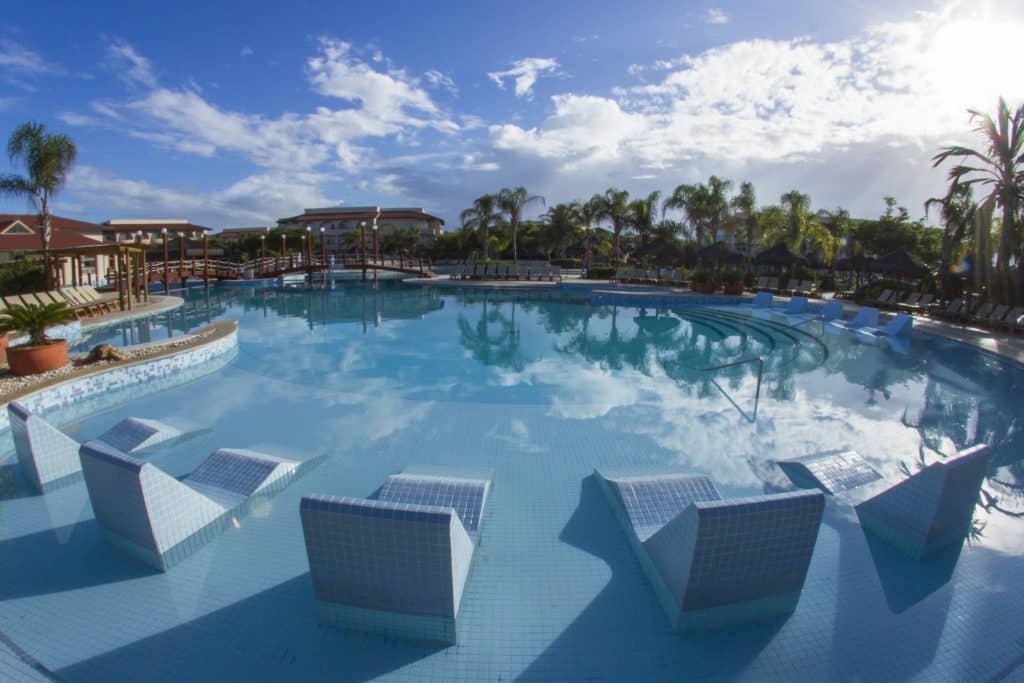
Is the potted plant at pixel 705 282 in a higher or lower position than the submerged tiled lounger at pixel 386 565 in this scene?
higher

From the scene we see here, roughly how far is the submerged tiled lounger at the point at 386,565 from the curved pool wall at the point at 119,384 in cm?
A: 473

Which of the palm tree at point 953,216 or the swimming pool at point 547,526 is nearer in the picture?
the swimming pool at point 547,526

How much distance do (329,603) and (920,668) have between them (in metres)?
3.03

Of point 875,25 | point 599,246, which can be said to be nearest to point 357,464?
point 875,25

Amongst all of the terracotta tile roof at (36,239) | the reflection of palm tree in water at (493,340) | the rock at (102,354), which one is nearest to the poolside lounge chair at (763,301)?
the reflection of palm tree in water at (493,340)

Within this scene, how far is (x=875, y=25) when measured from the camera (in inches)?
340

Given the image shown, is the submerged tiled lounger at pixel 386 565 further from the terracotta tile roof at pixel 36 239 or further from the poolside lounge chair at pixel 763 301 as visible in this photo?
the terracotta tile roof at pixel 36 239

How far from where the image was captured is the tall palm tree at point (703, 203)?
25125 mm

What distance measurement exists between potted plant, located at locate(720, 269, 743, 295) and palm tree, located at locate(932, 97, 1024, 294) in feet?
22.3

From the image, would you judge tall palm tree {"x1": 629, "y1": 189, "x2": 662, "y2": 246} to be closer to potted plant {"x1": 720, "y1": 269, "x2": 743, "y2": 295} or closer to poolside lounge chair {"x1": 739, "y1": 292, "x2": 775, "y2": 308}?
potted plant {"x1": 720, "y1": 269, "x2": 743, "y2": 295}

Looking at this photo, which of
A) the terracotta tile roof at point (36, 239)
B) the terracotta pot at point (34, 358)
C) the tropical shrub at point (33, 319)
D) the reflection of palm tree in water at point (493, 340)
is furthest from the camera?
the terracotta tile roof at point (36, 239)

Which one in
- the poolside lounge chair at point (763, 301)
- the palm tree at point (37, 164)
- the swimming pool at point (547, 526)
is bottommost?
the swimming pool at point (547, 526)

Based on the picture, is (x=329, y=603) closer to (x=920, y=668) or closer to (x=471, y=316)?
(x=920, y=668)

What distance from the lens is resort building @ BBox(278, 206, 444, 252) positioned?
181 ft
